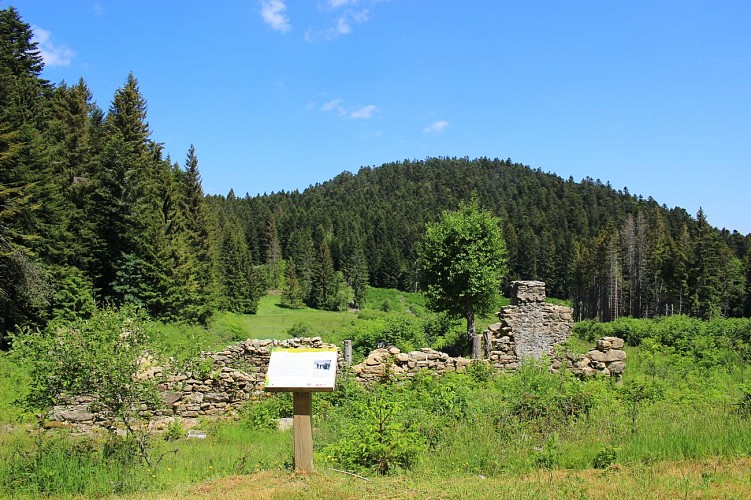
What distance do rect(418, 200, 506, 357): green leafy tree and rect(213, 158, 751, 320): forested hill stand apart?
21.4 ft

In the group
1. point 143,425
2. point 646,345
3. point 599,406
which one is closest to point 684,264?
point 646,345

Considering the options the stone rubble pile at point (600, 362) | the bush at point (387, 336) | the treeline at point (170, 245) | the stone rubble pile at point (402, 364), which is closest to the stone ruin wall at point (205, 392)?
the stone rubble pile at point (402, 364)

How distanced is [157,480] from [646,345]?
18928 mm

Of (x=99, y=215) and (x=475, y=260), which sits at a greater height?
(x=99, y=215)

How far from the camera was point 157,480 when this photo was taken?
7.45 meters

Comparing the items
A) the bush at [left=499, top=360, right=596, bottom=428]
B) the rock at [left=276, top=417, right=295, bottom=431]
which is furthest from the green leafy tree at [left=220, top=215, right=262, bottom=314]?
the bush at [left=499, top=360, right=596, bottom=428]

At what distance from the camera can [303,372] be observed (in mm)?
7184

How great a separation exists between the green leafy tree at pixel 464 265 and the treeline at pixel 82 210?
15139 mm

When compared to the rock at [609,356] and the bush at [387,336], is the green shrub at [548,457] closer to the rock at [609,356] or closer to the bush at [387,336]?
the rock at [609,356]

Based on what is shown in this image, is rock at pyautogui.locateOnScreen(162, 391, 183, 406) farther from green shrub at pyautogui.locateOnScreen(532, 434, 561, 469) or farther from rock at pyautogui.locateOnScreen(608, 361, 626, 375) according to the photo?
rock at pyautogui.locateOnScreen(608, 361, 626, 375)

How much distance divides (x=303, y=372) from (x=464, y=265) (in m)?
17.2

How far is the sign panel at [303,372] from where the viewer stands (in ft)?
23.2

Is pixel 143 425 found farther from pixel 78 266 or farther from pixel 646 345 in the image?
pixel 78 266

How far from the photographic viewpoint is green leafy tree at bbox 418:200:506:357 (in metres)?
23.7
